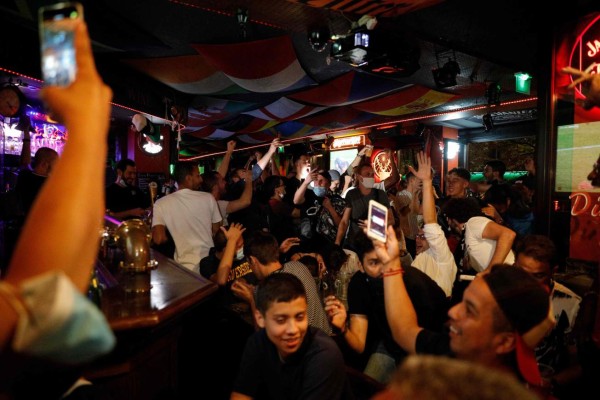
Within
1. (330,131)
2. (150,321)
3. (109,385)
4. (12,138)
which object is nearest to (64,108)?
(150,321)

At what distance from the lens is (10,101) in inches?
209

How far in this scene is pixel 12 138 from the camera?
23.2 ft

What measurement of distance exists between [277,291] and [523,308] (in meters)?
1.07

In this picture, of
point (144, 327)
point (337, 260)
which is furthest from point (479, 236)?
point (144, 327)

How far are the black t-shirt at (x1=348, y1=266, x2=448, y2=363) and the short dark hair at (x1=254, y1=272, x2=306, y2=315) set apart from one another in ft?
2.15

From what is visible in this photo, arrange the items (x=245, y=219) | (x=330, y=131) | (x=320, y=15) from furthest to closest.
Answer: (x=330, y=131), (x=245, y=219), (x=320, y=15)

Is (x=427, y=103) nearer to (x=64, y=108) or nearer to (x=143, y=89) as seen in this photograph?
(x=143, y=89)

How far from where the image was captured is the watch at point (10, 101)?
5.20 metres

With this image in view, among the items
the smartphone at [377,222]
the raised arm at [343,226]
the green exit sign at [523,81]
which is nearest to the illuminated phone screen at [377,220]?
the smartphone at [377,222]

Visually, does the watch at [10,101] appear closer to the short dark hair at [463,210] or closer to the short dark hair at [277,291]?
the short dark hair at [277,291]

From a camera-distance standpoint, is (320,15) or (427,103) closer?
(320,15)

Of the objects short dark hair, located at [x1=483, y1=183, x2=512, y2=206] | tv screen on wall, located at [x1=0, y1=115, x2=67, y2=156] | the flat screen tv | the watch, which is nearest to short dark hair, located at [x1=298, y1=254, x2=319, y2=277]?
short dark hair, located at [x1=483, y1=183, x2=512, y2=206]

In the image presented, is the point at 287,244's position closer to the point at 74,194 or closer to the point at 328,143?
the point at 74,194

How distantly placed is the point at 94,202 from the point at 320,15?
4.45m
